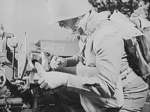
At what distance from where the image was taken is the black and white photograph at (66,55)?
1.38m

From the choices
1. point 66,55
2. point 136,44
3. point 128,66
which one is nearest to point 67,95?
point 66,55

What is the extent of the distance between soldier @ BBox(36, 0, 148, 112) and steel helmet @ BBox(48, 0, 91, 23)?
1.3 inches

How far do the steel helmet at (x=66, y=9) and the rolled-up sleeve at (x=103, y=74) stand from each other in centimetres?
25

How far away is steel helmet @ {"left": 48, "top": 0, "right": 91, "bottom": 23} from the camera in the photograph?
1.57m

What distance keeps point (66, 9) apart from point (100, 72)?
417 millimetres

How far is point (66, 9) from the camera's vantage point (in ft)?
5.23

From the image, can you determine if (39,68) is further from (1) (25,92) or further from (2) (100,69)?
(2) (100,69)

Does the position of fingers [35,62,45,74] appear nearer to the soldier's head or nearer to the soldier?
the soldier

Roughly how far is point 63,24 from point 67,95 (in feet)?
1.07

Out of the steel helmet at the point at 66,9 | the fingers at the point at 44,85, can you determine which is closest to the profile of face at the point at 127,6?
the steel helmet at the point at 66,9

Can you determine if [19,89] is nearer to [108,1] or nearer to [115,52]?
[115,52]

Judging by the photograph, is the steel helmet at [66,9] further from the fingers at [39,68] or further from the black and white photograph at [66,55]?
the fingers at [39,68]

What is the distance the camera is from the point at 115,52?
53.9 inches

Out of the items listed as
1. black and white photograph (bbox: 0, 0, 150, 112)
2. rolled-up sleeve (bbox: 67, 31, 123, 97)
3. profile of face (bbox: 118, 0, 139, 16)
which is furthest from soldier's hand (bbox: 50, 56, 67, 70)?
profile of face (bbox: 118, 0, 139, 16)
